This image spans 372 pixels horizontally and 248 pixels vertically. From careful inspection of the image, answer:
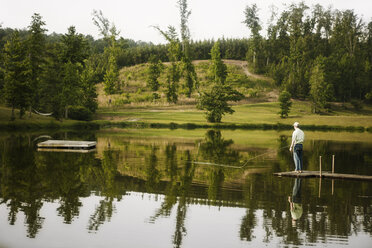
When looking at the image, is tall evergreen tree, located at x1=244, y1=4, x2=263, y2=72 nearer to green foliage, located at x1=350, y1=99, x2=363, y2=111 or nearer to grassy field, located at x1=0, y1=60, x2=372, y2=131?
grassy field, located at x1=0, y1=60, x2=372, y2=131

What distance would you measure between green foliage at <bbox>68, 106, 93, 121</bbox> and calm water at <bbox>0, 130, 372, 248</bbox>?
40.1m

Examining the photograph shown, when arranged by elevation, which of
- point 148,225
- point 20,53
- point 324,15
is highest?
point 324,15

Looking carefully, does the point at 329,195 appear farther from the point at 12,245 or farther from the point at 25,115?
the point at 25,115

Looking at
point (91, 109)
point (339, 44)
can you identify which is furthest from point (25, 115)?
point (339, 44)

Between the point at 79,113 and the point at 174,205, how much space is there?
176ft

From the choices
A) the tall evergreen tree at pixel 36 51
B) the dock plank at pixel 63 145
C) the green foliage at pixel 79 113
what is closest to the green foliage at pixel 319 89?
the green foliage at pixel 79 113

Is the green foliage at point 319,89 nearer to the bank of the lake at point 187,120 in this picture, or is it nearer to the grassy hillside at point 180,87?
the bank of the lake at point 187,120

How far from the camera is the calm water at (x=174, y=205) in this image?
37.0 feet

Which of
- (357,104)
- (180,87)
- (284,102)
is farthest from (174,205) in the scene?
(357,104)

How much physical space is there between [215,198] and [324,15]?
121m

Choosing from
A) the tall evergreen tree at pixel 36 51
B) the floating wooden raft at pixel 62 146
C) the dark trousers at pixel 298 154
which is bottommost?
the floating wooden raft at pixel 62 146

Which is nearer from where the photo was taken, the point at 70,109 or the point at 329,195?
the point at 329,195

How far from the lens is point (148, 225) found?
12.6 meters

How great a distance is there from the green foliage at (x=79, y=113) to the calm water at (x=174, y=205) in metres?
40.1
